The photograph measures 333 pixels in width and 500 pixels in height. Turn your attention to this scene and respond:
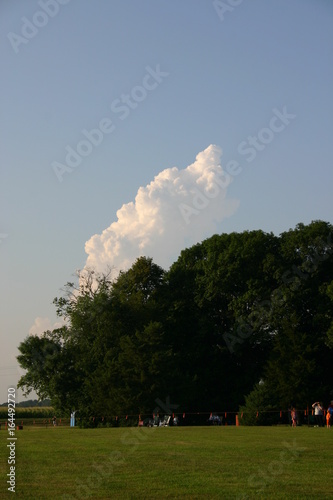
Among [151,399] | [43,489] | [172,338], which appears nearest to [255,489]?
[43,489]

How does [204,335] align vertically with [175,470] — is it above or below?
above

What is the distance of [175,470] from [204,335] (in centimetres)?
5201

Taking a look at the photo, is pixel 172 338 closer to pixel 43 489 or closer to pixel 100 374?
pixel 100 374

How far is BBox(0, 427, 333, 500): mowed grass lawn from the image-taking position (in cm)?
1716

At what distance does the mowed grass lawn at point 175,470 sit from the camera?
17.2m

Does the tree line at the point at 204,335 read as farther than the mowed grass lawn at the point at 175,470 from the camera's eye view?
Yes

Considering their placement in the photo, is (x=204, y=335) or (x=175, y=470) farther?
(x=204, y=335)

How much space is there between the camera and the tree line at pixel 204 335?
6456 centimetres

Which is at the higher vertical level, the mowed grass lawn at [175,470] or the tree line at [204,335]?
the tree line at [204,335]

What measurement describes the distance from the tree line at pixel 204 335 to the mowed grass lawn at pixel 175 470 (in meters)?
33.9

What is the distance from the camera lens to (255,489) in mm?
17344

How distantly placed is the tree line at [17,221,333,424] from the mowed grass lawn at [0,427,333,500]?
33891mm

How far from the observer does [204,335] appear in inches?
2864

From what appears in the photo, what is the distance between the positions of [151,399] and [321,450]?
37.7 m
